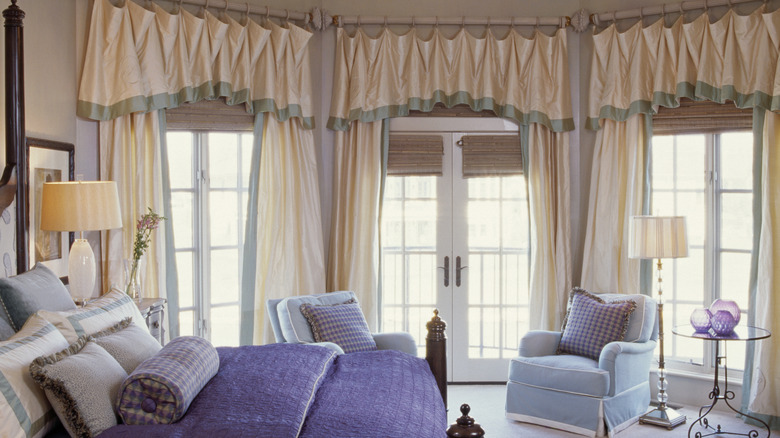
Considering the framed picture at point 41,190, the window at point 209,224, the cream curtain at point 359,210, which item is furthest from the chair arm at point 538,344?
the framed picture at point 41,190

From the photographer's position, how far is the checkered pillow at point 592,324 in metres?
4.69

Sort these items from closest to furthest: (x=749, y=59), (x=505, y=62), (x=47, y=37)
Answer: (x=47, y=37), (x=749, y=59), (x=505, y=62)

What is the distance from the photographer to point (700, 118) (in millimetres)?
5074

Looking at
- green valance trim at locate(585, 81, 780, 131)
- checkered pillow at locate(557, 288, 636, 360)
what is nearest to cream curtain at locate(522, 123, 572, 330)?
green valance trim at locate(585, 81, 780, 131)

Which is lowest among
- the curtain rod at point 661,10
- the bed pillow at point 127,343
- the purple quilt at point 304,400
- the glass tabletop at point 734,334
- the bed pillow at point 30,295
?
the glass tabletop at point 734,334

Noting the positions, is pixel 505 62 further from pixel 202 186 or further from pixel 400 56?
pixel 202 186

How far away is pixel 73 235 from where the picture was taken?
4258 millimetres

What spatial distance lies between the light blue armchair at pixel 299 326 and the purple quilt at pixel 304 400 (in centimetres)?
122

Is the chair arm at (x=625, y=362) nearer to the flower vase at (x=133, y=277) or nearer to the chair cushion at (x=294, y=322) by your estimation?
the chair cushion at (x=294, y=322)

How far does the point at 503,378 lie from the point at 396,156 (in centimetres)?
191

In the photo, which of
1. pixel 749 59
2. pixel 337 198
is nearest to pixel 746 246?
pixel 749 59

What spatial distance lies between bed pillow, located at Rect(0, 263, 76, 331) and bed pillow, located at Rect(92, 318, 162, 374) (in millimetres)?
286

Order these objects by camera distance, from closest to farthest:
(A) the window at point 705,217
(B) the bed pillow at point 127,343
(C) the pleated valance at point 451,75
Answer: (B) the bed pillow at point 127,343 < (A) the window at point 705,217 < (C) the pleated valance at point 451,75

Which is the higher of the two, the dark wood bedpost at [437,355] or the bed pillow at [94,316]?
the bed pillow at [94,316]
